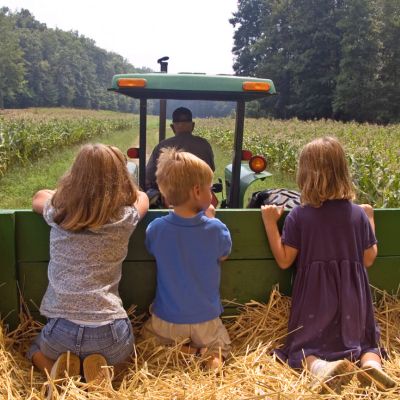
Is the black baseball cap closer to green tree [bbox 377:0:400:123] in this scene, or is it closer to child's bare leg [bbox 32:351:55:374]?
child's bare leg [bbox 32:351:55:374]

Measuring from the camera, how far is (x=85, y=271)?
2.12 m

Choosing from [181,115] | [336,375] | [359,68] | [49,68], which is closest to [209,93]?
[181,115]

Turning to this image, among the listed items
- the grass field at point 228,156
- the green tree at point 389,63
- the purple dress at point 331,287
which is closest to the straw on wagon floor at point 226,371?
the purple dress at point 331,287

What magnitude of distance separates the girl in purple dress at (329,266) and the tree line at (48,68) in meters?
81.7

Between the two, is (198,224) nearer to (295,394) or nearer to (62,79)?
(295,394)

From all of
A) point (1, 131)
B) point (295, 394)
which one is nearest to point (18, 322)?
point (295, 394)

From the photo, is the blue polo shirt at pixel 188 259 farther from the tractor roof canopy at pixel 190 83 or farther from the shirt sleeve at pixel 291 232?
the tractor roof canopy at pixel 190 83

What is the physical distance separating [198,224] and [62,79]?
3903 inches

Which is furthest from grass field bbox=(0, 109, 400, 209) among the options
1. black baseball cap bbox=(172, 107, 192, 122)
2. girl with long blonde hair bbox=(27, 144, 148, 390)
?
girl with long blonde hair bbox=(27, 144, 148, 390)

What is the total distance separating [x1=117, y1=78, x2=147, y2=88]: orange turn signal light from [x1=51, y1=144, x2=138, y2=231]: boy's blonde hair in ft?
3.03

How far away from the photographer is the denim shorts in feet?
6.64

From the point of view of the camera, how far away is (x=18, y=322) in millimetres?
2465

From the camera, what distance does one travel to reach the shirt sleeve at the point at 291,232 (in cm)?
238

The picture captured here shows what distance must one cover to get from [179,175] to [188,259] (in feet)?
1.36
